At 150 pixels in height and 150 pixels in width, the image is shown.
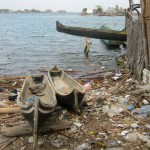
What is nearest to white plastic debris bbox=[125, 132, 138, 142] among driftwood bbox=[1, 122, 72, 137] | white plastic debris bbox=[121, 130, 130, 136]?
white plastic debris bbox=[121, 130, 130, 136]

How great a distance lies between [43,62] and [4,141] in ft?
42.0

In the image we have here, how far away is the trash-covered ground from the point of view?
6.43 meters

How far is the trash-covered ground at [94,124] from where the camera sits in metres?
6.43

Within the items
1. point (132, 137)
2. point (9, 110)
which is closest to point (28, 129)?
point (9, 110)

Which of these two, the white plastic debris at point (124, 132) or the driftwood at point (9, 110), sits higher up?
the driftwood at point (9, 110)

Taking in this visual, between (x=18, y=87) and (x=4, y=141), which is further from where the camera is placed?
(x=18, y=87)

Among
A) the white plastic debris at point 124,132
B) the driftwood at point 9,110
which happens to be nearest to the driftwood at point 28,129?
the driftwood at point 9,110

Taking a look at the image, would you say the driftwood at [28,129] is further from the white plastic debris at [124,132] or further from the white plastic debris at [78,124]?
the white plastic debris at [124,132]

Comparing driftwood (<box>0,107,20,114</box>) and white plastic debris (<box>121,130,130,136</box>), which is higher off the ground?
driftwood (<box>0,107,20,114</box>)

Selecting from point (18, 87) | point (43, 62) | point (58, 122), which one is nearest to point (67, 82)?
point (18, 87)

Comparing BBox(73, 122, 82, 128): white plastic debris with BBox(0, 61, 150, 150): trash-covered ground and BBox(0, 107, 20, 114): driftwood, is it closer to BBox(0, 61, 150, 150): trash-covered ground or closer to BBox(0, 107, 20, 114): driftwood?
BBox(0, 61, 150, 150): trash-covered ground

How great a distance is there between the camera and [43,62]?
63.0 ft

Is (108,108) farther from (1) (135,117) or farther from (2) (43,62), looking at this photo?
(2) (43,62)

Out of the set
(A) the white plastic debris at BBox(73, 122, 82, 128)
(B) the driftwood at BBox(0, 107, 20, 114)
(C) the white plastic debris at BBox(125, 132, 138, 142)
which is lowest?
(C) the white plastic debris at BBox(125, 132, 138, 142)
